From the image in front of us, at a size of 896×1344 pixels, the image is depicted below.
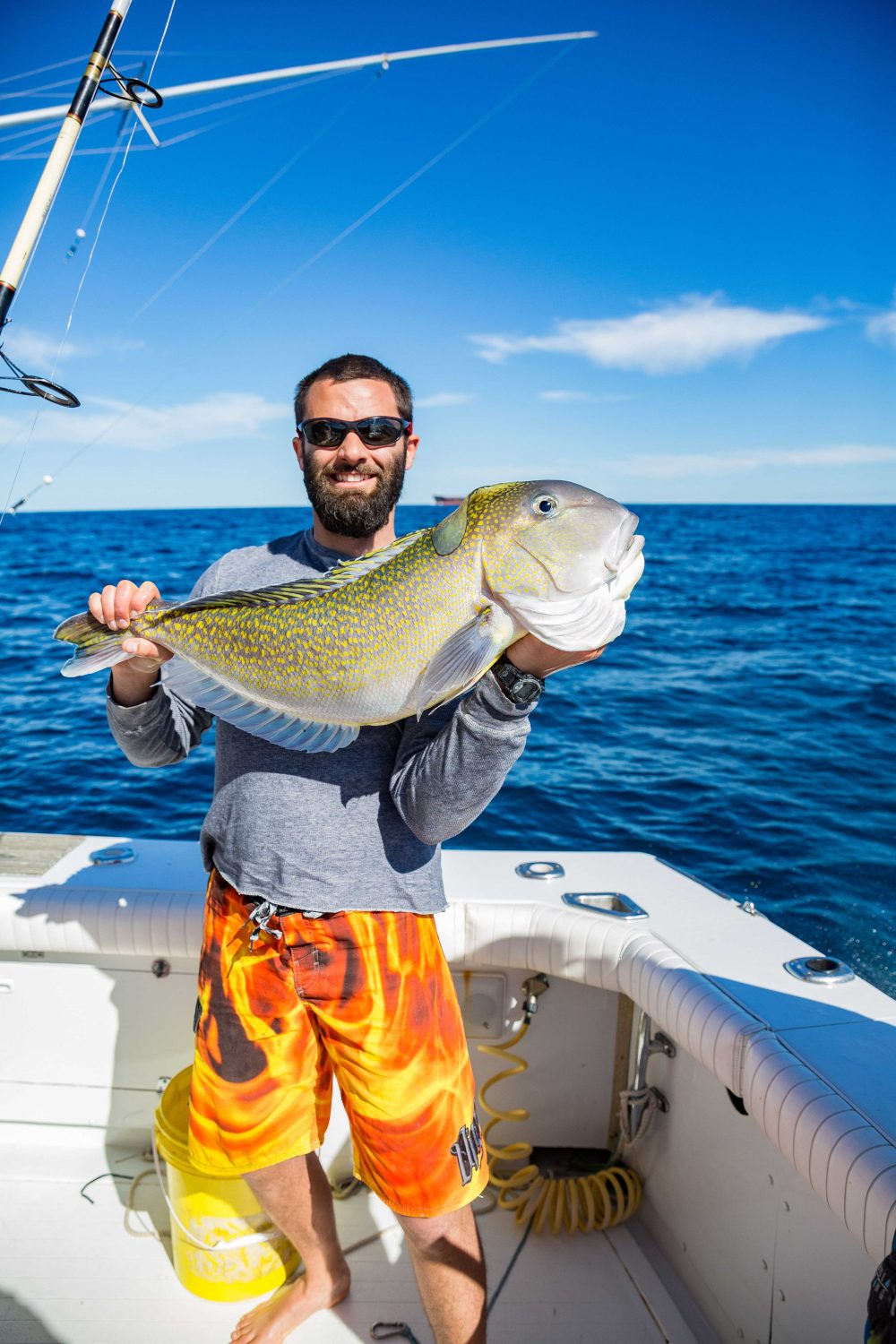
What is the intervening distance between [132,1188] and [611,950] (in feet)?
6.37

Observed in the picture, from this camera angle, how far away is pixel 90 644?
86.4 inches

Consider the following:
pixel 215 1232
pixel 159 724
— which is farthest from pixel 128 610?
pixel 215 1232

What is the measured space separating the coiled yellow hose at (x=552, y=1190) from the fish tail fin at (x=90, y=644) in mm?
1996

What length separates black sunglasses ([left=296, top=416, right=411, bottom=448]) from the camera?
230 centimetres

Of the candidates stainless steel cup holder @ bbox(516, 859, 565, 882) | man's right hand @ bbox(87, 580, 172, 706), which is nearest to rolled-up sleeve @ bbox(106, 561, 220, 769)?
man's right hand @ bbox(87, 580, 172, 706)

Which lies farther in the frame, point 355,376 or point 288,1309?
point 288,1309

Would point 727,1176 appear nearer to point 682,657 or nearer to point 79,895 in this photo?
point 79,895

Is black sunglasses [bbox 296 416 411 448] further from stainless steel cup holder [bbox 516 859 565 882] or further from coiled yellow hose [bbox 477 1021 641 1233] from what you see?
coiled yellow hose [bbox 477 1021 641 1233]

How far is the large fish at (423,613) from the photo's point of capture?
1.65 m

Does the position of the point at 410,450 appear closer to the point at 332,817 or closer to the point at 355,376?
the point at 355,376

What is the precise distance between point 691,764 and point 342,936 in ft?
29.9

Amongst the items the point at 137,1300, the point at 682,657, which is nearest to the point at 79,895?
the point at 137,1300

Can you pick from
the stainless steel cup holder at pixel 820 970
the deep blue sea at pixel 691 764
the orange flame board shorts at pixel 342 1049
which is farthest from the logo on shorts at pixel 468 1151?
the deep blue sea at pixel 691 764

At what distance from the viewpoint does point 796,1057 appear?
2.11 meters
